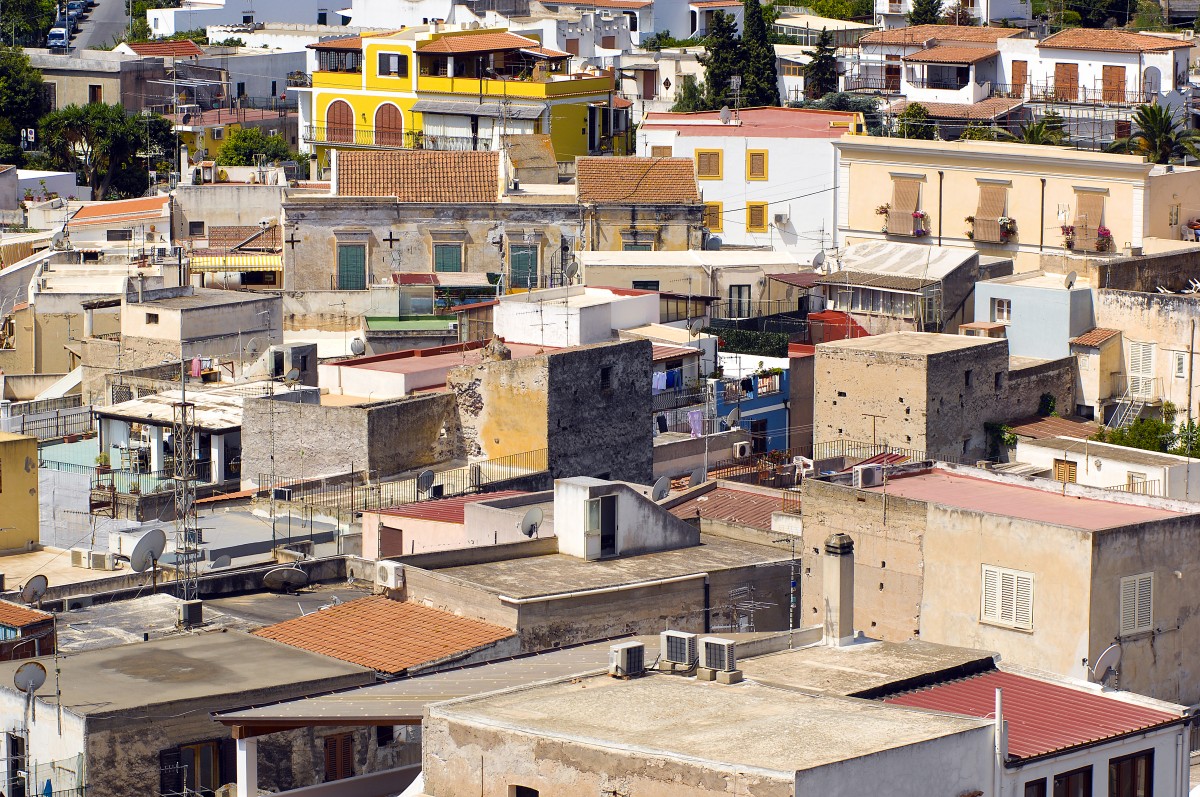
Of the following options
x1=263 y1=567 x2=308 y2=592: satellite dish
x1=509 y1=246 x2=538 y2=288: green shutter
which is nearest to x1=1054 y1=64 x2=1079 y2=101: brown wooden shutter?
x1=509 y1=246 x2=538 y2=288: green shutter

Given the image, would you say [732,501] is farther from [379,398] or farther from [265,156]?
[265,156]

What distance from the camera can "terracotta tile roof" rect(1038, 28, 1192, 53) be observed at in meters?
83.1

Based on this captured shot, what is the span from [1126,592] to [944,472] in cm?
517

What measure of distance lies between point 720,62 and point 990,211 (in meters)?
30.2

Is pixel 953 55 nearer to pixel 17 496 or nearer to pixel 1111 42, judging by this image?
pixel 1111 42

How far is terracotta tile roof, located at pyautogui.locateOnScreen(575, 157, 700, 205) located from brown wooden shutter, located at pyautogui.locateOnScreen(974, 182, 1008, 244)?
6.97m

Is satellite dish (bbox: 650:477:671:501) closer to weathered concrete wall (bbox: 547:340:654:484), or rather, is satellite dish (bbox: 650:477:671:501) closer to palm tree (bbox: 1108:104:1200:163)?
weathered concrete wall (bbox: 547:340:654:484)

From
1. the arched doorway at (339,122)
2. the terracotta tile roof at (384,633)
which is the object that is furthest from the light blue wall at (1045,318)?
the arched doorway at (339,122)

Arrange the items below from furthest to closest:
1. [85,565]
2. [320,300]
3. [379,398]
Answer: [320,300] < [379,398] < [85,565]

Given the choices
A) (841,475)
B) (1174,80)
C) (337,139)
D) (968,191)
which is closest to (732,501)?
(841,475)

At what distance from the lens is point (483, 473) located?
133ft

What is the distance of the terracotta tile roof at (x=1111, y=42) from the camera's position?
83.1 m

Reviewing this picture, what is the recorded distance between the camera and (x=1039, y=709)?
2289 centimetres

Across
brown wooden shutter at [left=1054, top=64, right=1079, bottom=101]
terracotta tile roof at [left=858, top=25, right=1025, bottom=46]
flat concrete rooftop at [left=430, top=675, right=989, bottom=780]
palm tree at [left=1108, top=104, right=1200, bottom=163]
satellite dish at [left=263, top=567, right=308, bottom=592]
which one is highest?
terracotta tile roof at [left=858, top=25, right=1025, bottom=46]
